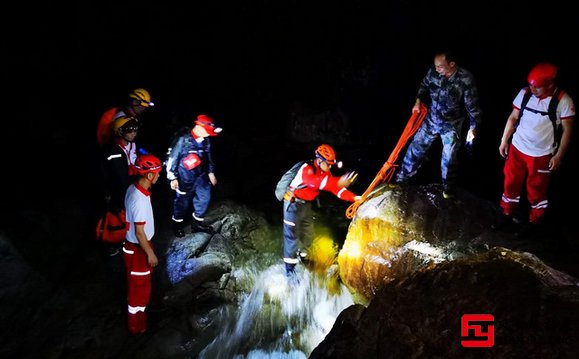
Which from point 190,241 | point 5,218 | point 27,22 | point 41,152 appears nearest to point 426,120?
point 190,241

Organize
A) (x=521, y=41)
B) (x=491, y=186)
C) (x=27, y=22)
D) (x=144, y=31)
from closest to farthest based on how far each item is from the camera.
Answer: (x=491, y=186)
(x=521, y=41)
(x=27, y=22)
(x=144, y=31)

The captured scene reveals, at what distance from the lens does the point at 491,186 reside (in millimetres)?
8297

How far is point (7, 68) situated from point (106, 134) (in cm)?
614

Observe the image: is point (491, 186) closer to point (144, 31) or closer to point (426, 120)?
point (426, 120)

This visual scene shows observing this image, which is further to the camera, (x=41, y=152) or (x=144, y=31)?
(x=144, y=31)

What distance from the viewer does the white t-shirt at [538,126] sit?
4500 mm

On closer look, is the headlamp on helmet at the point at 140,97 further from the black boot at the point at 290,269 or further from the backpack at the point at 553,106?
the backpack at the point at 553,106

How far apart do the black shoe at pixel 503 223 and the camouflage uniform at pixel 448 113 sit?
2.56ft

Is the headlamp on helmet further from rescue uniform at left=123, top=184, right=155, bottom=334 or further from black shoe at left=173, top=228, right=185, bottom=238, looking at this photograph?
black shoe at left=173, top=228, right=185, bottom=238

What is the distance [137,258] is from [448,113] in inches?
181

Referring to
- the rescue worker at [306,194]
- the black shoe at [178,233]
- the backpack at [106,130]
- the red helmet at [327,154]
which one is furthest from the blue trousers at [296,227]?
the backpack at [106,130]

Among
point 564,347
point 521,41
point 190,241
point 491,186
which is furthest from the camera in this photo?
point 521,41

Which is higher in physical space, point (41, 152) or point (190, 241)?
point (41, 152)

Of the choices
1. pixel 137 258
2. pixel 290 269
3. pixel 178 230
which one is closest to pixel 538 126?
pixel 290 269
